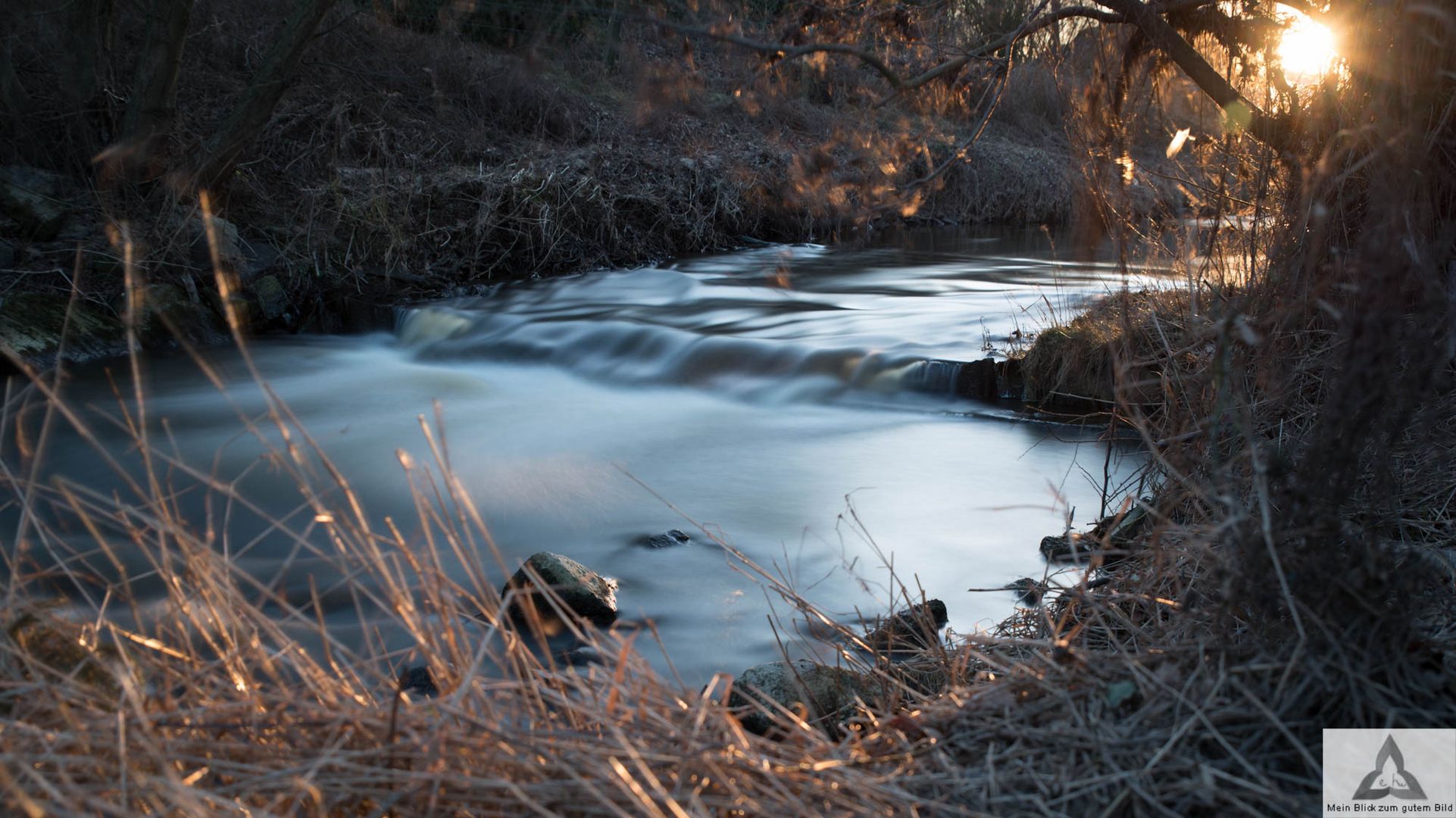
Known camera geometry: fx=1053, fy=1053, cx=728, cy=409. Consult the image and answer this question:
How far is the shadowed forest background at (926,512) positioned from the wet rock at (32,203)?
33mm

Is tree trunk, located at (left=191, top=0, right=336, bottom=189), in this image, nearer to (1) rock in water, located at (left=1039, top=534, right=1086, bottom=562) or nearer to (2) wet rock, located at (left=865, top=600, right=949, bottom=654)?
(1) rock in water, located at (left=1039, top=534, right=1086, bottom=562)

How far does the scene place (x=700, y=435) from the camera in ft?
24.3

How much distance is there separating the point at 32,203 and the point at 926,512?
28.4ft

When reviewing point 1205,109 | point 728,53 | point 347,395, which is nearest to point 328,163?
point 347,395

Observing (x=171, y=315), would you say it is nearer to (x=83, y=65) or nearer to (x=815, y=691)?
(x=83, y=65)

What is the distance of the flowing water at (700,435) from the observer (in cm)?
484

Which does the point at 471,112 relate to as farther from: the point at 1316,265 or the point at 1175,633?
the point at 1175,633

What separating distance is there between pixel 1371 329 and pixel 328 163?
12.2 meters

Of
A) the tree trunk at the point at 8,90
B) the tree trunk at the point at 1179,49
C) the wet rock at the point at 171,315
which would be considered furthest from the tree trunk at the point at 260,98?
the tree trunk at the point at 1179,49

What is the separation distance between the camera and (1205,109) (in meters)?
6.57

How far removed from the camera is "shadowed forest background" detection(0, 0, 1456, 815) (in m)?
1.78

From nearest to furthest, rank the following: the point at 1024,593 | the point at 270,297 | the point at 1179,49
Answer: the point at 1024,593, the point at 1179,49, the point at 270,297

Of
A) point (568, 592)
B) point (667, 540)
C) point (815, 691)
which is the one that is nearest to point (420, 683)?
point (568, 592)

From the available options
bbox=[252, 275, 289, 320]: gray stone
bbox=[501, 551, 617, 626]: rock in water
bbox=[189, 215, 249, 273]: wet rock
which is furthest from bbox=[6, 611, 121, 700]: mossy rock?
bbox=[252, 275, 289, 320]: gray stone
